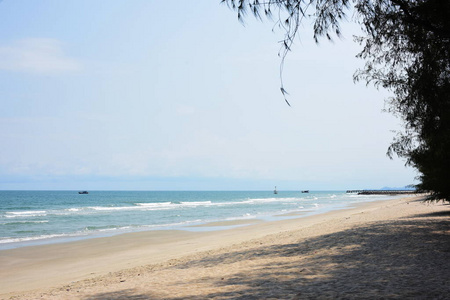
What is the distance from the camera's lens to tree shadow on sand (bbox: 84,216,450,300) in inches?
257

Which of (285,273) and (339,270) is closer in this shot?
(339,270)

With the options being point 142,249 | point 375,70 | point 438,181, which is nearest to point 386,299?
point 375,70

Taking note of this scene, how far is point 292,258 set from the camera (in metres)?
10.2

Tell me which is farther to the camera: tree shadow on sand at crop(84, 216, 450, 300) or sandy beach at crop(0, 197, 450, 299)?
sandy beach at crop(0, 197, 450, 299)

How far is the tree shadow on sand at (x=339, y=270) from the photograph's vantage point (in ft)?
21.4

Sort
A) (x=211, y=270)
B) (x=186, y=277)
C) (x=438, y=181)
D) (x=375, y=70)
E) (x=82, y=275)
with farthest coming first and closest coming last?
(x=438, y=181) < (x=82, y=275) < (x=375, y=70) < (x=211, y=270) < (x=186, y=277)

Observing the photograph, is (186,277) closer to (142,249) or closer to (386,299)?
(386,299)

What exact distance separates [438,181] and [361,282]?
37.2 feet

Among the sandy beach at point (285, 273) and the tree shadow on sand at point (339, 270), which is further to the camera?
the sandy beach at point (285, 273)

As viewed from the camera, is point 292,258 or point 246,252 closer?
point 292,258

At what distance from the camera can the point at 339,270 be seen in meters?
8.22

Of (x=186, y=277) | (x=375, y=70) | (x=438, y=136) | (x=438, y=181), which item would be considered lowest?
(x=186, y=277)

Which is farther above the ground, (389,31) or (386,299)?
(389,31)

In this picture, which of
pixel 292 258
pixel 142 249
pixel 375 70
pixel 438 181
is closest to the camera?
pixel 292 258
